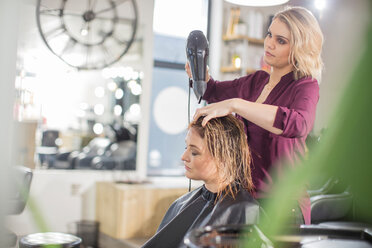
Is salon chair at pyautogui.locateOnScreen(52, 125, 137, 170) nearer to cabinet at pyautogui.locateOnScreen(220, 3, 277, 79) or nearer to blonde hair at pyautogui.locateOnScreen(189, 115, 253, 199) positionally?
cabinet at pyautogui.locateOnScreen(220, 3, 277, 79)

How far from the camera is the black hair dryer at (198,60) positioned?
1370 millimetres

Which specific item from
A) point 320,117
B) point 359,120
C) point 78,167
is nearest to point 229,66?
point 320,117

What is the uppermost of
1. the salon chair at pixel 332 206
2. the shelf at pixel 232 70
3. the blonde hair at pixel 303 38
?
the shelf at pixel 232 70

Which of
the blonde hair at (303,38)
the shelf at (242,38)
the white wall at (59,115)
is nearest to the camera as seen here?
the blonde hair at (303,38)

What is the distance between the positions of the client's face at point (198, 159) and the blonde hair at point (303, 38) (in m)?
0.37

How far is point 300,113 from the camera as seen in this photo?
4.00 feet

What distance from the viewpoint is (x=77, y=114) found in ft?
15.0

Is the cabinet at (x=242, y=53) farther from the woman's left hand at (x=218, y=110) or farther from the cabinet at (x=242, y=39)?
the woman's left hand at (x=218, y=110)

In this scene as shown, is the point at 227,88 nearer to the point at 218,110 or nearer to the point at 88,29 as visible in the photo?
the point at 218,110

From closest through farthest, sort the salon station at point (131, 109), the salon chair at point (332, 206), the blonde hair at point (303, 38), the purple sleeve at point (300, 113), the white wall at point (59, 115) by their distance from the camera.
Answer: the purple sleeve at point (300, 113), the blonde hair at point (303, 38), the salon chair at point (332, 206), the salon station at point (131, 109), the white wall at point (59, 115)

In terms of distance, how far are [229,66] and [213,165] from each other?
3.88 m

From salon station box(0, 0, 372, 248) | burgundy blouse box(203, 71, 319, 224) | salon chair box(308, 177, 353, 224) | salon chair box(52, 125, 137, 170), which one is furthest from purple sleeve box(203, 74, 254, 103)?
salon chair box(52, 125, 137, 170)

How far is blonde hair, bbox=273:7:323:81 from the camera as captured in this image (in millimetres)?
1271

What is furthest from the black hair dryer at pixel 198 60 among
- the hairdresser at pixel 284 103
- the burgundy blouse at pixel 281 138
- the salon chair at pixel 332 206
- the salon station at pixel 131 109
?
the salon chair at pixel 332 206
